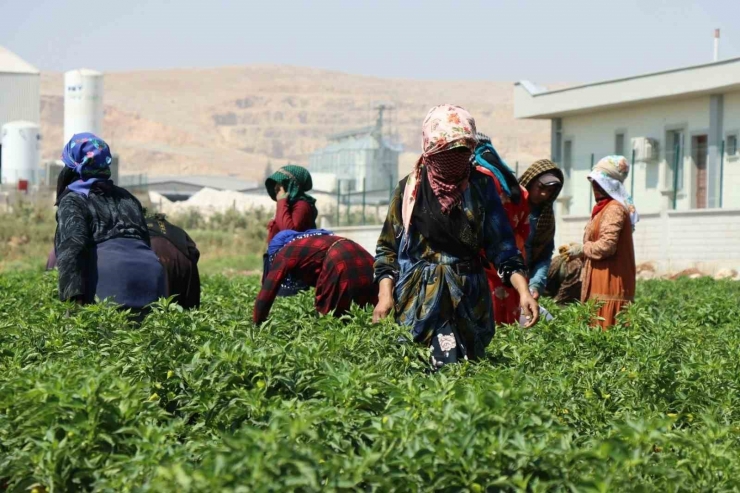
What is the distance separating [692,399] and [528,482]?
2.08m

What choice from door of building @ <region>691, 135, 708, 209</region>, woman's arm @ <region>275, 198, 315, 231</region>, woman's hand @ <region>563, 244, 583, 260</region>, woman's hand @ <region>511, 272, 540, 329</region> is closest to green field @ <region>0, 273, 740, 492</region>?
woman's hand @ <region>511, 272, 540, 329</region>

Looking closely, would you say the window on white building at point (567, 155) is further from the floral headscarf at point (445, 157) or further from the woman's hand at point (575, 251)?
the floral headscarf at point (445, 157)

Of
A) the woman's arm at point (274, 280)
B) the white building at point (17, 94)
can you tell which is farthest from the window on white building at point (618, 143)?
the white building at point (17, 94)

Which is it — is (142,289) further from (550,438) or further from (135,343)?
(550,438)

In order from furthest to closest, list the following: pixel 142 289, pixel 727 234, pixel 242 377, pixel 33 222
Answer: pixel 33 222 → pixel 727 234 → pixel 142 289 → pixel 242 377

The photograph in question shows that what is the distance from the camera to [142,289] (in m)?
7.57

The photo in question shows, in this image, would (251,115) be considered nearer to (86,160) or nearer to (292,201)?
(292,201)

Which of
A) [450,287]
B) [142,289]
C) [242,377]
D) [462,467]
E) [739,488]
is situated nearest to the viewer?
[462,467]

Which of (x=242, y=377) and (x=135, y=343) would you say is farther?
(x=135, y=343)

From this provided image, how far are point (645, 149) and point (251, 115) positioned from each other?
131786 mm

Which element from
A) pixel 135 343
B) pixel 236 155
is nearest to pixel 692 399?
pixel 135 343

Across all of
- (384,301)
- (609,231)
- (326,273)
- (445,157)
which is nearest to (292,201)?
(326,273)

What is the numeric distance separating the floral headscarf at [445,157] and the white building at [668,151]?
741 inches

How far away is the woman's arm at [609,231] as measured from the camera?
939 cm
